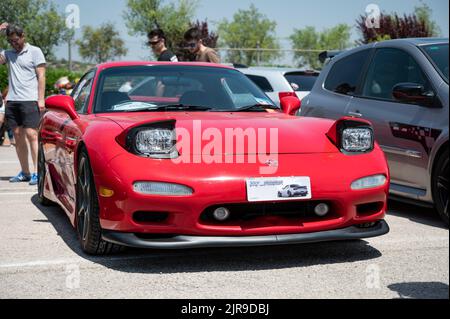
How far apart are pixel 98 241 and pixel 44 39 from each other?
13.3 metres

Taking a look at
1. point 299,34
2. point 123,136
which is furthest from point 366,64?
point 299,34

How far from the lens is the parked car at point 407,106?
5.42 metres

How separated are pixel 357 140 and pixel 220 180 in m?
0.98

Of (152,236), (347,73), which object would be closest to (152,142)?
(152,236)

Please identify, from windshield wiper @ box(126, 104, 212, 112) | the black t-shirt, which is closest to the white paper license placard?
windshield wiper @ box(126, 104, 212, 112)

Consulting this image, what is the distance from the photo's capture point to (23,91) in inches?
332

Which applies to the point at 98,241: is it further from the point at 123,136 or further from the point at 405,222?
the point at 405,222

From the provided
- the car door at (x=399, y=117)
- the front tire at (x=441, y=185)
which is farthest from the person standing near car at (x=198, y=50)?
the front tire at (x=441, y=185)

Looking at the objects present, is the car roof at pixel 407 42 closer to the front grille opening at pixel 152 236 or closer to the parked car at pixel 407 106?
the parked car at pixel 407 106

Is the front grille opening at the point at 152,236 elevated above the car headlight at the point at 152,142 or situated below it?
below

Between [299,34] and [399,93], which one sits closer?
[399,93]

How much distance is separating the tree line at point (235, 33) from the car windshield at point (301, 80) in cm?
607

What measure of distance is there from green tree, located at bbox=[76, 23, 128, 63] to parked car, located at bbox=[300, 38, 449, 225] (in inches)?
1280

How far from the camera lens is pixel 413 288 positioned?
11.7 ft
